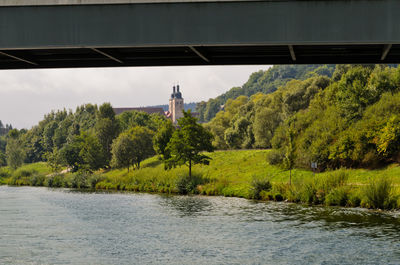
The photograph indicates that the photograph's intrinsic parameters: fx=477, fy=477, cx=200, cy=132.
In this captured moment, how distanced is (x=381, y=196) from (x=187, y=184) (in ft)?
84.1

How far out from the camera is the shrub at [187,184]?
56469 mm

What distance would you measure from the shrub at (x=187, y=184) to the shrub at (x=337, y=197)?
64.4 feet

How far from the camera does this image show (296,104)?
259 ft

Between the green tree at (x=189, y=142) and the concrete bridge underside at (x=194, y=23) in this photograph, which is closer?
the concrete bridge underside at (x=194, y=23)

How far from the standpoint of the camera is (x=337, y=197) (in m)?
39.5

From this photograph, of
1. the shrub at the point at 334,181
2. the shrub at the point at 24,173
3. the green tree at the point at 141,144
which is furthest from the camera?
the shrub at the point at 24,173

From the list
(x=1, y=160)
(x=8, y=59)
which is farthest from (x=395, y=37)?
(x=1, y=160)

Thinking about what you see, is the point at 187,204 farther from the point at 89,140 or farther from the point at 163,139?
the point at 89,140

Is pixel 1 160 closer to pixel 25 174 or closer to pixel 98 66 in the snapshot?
pixel 25 174

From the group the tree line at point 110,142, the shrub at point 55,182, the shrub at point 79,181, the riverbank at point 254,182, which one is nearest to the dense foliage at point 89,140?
A: the tree line at point 110,142

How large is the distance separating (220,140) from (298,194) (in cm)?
6006

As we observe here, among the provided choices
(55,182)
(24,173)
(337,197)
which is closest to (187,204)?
(337,197)

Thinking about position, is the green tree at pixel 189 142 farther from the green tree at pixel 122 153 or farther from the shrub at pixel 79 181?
the green tree at pixel 122 153

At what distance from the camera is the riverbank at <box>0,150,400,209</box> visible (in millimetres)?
38719
